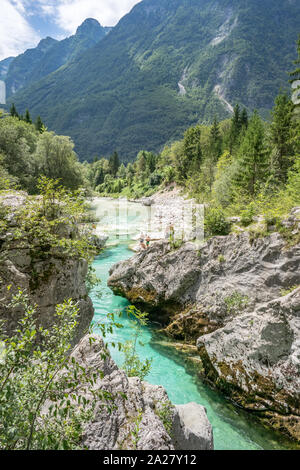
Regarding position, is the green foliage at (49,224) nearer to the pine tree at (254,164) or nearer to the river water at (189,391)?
the river water at (189,391)

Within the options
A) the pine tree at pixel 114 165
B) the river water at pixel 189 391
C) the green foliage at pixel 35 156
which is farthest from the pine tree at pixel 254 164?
the pine tree at pixel 114 165

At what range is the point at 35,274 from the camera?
6.43 meters

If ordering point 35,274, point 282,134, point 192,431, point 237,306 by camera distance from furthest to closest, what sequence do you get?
point 282,134
point 237,306
point 35,274
point 192,431

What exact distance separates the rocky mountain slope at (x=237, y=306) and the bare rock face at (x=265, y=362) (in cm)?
2

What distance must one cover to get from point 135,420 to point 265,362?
4.87 metres

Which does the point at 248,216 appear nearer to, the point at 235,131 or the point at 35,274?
the point at 35,274

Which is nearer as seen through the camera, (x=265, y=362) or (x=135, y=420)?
(x=135, y=420)

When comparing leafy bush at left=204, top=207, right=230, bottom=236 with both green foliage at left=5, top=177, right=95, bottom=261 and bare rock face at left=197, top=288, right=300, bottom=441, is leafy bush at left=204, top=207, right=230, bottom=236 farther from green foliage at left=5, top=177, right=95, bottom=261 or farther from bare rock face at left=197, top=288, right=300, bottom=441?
green foliage at left=5, top=177, right=95, bottom=261

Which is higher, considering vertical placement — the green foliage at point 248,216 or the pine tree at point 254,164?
the pine tree at point 254,164

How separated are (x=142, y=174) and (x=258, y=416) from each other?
80523mm

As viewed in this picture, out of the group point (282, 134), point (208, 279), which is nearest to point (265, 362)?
point (208, 279)

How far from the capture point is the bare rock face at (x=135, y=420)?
131 inches

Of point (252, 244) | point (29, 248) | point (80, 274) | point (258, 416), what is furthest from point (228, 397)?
point (29, 248)
